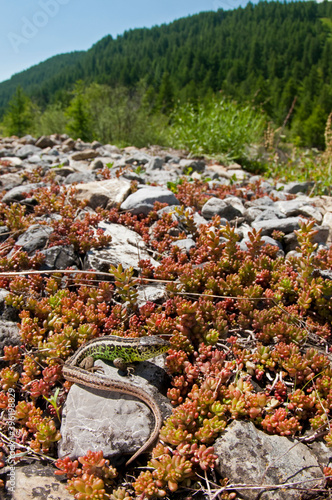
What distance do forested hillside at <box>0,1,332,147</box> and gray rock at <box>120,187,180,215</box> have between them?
5746 cm

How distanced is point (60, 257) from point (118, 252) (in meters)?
0.88

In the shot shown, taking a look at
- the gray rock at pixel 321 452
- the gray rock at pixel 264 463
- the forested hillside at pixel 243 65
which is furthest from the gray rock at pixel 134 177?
the forested hillside at pixel 243 65

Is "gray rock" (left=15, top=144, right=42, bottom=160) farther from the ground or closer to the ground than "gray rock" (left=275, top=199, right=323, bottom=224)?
farther from the ground

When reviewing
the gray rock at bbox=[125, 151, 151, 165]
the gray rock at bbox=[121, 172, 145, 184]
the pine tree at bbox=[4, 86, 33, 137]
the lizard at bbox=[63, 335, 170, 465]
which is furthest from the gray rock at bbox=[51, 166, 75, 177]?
the pine tree at bbox=[4, 86, 33, 137]

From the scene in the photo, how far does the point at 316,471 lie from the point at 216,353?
1262 millimetres

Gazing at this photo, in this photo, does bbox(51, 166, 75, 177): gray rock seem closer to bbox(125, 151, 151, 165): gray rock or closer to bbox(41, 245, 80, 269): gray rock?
bbox(125, 151, 151, 165): gray rock

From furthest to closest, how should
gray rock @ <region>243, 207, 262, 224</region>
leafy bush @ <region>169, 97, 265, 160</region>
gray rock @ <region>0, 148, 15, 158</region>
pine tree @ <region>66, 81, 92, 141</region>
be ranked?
1. pine tree @ <region>66, 81, 92, 141</region>
2. leafy bush @ <region>169, 97, 265, 160</region>
3. gray rock @ <region>0, 148, 15, 158</region>
4. gray rock @ <region>243, 207, 262, 224</region>

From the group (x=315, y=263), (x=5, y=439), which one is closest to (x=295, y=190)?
(x=315, y=263)

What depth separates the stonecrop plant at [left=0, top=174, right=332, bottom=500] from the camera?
2.74 m

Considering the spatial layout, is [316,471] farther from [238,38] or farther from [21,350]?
[238,38]

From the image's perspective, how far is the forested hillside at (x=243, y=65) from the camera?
2800 inches

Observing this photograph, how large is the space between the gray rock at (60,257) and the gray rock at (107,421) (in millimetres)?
2160

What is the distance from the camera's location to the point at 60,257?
195 inches

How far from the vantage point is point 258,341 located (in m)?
3.93
